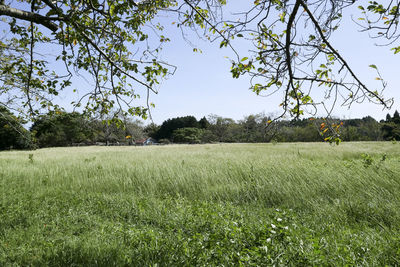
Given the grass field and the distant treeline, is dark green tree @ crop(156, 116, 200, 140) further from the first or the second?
the grass field

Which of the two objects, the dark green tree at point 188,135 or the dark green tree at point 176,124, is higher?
the dark green tree at point 176,124

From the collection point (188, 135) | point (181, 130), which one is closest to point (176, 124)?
point (181, 130)

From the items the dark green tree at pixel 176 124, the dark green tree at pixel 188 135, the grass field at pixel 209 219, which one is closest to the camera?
the grass field at pixel 209 219

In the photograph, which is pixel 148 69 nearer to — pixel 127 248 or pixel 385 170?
pixel 127 248

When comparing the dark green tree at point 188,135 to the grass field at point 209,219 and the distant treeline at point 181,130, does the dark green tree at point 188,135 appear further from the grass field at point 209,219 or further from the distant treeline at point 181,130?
the grass field at point 209,219

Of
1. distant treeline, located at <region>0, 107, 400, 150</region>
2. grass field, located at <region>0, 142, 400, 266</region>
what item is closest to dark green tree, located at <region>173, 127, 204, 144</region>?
distant treeline, located at <region>0, 107, 400, 150</region>

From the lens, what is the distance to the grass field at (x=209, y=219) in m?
2.80

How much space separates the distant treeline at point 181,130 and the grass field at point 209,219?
4.49 feet

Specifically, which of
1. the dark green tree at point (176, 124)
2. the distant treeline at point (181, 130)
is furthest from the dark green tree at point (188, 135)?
the dark green tree at point (176, 124)

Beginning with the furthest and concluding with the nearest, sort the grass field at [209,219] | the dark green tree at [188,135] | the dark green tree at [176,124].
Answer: the dark green tree at [176,124], the dark green tree at [188,135], the grass field at [209,219]

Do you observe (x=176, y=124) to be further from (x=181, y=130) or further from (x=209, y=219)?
(x=209, y=219)

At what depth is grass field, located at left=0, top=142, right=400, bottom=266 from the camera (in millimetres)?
2799

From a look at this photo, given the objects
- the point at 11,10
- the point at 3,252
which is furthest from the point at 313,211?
the point at 11,10

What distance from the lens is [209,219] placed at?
4.01 m
